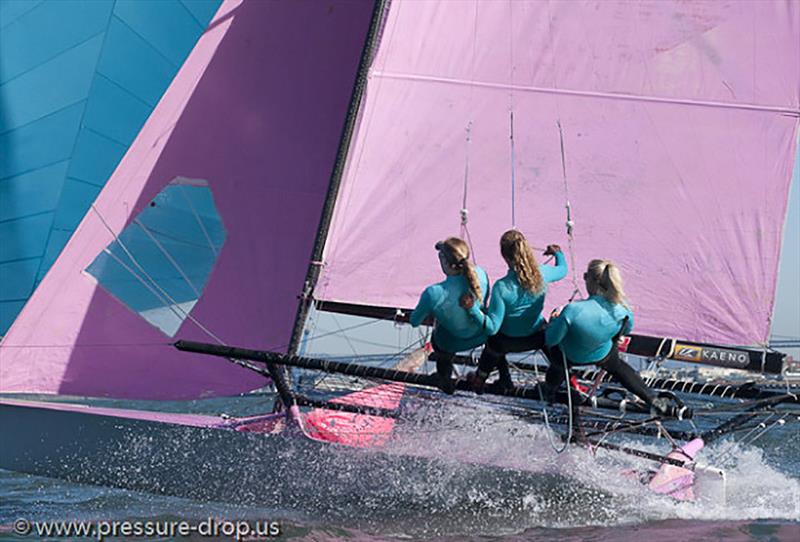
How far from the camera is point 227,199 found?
8.53m

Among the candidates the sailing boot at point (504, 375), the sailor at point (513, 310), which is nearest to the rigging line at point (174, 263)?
the sailor at point (513, 310)

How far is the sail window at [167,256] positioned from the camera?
7.95 m

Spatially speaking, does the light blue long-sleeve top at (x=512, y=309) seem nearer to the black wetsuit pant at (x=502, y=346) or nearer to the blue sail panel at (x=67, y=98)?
the black wetsuit pant at (x=502, y=346)

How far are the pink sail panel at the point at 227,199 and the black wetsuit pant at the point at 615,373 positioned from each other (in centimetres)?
259

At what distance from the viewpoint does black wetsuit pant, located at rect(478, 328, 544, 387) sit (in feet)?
21.1

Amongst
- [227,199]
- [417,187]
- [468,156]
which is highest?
[468,156]

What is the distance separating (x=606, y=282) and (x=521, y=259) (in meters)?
0.55

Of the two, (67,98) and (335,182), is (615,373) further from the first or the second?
(67,98)

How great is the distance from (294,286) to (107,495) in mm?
2357

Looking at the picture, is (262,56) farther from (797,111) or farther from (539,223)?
(797,111)

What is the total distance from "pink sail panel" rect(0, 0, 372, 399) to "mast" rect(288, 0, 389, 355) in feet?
2.29

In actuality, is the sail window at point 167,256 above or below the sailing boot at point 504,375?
above

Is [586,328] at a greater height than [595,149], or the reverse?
[595,149]

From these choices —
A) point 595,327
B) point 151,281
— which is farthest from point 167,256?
point 595,327
